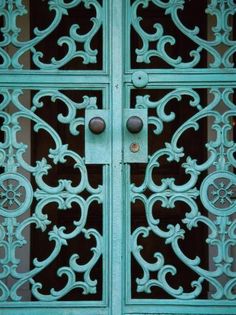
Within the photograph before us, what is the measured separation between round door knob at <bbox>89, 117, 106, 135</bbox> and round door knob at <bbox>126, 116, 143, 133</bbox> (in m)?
0.12

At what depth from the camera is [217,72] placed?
270 cm

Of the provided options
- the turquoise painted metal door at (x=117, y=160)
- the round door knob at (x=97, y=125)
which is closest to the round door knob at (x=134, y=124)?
the turquoise painted metal door at (x=117, y=160)

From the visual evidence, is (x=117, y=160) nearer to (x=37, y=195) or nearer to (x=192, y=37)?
(x=37, y=195)

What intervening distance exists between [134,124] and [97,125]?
179 millimetres

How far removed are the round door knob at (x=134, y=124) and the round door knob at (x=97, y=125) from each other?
12cm

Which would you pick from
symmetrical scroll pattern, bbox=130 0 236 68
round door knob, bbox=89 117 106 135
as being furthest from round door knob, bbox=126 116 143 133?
symmetrical scroll pattern, bbox=130 0 236 68

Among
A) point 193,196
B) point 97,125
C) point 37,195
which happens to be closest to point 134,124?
point 97,125

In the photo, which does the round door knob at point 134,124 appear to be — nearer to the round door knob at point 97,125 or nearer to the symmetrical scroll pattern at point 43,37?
the round door knob at point 97,125

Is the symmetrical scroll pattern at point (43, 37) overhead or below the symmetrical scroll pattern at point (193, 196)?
overhead

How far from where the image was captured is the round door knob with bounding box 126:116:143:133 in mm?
2621

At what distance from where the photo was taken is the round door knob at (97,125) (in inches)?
103

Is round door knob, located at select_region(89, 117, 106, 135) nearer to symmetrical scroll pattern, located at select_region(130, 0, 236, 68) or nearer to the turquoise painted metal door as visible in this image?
the turquoise painted metal door

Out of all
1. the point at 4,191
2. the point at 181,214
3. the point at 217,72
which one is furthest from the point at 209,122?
the point at 4,191

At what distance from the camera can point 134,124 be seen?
103 inches
